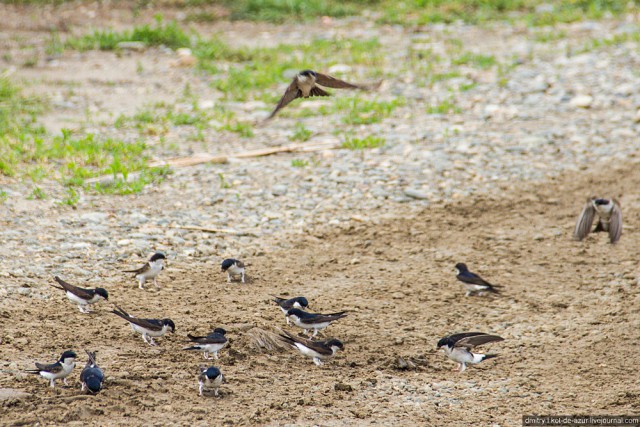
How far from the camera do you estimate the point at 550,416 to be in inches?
228

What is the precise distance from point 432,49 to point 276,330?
9.52 metres

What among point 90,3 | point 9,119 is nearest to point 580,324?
point 9,119

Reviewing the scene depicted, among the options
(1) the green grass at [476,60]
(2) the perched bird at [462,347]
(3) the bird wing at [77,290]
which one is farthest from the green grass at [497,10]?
(3) the bird wing at [77,290]

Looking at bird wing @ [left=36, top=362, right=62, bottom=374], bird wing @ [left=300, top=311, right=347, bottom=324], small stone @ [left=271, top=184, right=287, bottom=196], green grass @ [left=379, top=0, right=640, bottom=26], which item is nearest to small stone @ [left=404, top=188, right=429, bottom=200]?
small stone @ [left=271, top=184, right=287, bottom=196]

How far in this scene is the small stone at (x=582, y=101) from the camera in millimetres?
12422

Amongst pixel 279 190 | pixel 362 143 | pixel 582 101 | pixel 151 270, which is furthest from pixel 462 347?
pixel 582 101

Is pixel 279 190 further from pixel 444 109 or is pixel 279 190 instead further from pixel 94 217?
pixel 444 109

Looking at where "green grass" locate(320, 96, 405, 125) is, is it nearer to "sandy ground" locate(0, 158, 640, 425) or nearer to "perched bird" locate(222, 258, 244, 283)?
"sandy ground" locate(0, 158, 640, 425)

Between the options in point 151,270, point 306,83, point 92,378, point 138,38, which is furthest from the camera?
point 138,38

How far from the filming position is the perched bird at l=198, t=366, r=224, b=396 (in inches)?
221

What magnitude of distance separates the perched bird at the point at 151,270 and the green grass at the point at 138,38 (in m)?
8.95

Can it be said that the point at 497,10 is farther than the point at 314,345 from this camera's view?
Yes

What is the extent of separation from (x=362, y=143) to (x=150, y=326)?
5.28 metres

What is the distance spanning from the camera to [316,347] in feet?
20.8
